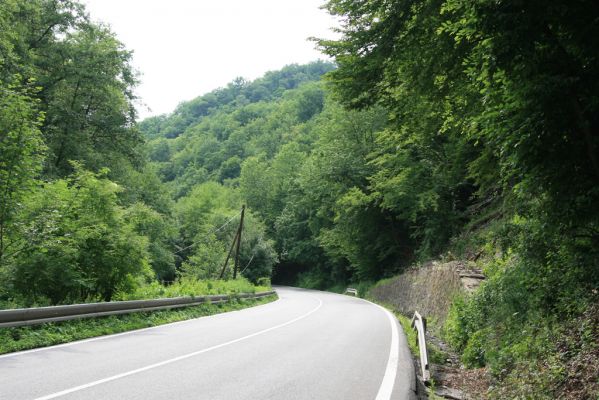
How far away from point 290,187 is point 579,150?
5980 cm

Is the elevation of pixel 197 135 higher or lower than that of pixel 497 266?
higher

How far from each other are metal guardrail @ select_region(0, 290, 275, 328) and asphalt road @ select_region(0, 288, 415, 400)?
856 mm

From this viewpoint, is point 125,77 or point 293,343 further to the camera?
point 125,77

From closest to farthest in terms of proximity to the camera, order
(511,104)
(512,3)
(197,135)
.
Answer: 1. (512,3)
2. (511,104)
3. (197,135)

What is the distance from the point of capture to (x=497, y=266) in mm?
10383

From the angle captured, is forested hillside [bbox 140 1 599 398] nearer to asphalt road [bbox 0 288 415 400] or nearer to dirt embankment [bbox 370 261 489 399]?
dirt embankment [bbox 370 261 489 399]

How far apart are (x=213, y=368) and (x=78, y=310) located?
4797 millimetres

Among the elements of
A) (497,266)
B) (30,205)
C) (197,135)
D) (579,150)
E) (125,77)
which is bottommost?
(497,266)

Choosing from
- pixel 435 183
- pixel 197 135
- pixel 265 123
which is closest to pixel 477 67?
pixel 435 183

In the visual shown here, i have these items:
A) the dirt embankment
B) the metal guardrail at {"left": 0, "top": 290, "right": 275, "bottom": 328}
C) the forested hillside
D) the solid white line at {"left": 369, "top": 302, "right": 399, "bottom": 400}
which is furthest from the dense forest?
the solid white line at {"left": 369, "top": 302, "right": 399, "bottom": 400}

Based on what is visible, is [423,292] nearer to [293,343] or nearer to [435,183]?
[435,183]

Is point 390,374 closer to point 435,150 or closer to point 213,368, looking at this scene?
point 213,368

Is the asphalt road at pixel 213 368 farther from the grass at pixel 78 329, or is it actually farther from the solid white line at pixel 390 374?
the grass at pixel 78 329

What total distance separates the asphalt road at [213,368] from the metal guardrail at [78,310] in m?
0.86
